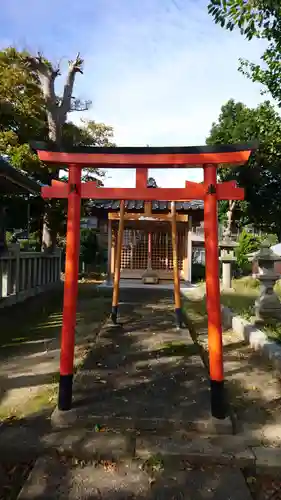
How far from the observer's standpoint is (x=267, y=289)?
7648mm

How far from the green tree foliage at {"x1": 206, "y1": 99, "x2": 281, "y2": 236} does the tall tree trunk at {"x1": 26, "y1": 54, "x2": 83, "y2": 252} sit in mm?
7267

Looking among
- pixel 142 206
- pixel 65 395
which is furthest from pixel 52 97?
pixel 65 395

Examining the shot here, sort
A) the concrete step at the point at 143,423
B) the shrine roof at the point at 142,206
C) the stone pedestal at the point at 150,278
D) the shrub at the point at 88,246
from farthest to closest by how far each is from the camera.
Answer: the shrub at the point at 88,246
the shrine roof at the point at 142,206
the stone pedestal at the point at 150,278
the concrete step at the point at 143,423

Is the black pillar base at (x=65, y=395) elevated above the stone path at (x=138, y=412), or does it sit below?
above

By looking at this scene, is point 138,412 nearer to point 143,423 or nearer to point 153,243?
point 143,423

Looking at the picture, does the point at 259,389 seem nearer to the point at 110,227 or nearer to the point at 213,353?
the point at 213,353

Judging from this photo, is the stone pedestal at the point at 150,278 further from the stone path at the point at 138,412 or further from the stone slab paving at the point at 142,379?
the stone path at the point at 138,412

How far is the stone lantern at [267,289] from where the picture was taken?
738cm

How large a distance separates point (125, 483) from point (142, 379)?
1976 millimetres

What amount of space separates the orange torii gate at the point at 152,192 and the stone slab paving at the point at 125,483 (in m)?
0.80

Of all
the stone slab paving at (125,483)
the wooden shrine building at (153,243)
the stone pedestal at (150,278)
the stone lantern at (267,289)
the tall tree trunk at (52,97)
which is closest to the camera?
the stone slab paving at (125,483)

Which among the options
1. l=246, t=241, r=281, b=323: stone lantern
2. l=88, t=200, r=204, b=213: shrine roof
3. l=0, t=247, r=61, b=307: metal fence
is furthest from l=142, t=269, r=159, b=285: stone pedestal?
l=246, t=241, r=281, b=323: stone lantern

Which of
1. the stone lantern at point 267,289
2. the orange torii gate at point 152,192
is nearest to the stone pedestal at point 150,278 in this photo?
the stone lantern at point 267,289

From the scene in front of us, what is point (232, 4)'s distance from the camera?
6.56 m
